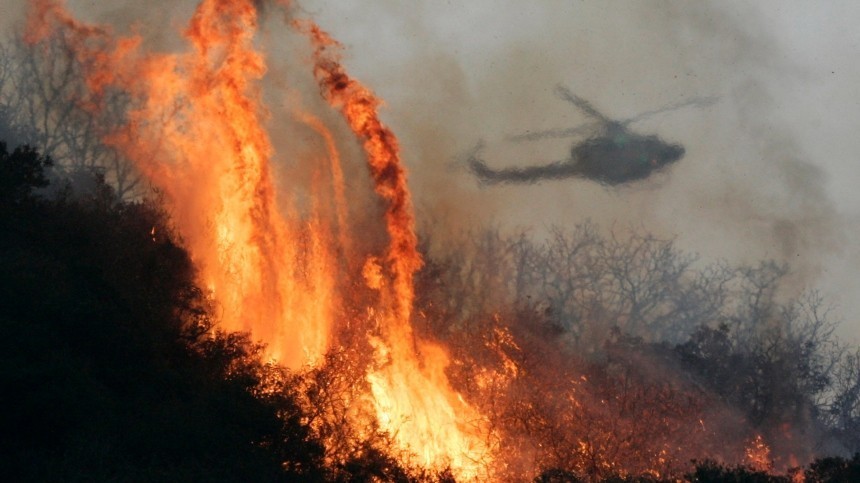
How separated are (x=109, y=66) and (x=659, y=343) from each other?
24.7m

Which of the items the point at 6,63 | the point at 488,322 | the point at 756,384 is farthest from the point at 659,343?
the point at 6,63

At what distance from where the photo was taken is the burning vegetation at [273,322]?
63.0ft

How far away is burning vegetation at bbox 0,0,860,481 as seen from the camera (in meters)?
19.2

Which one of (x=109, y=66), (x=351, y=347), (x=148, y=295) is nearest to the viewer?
(x=148, y=295)

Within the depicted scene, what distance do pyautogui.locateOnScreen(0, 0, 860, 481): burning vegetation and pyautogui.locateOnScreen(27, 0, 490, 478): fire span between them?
0.06 meters

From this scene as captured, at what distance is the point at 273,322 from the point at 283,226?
2.59 meters

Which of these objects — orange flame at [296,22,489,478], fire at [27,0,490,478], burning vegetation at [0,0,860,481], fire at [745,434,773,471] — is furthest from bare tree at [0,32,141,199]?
fire at [745,434,773,471]

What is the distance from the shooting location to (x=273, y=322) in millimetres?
27031

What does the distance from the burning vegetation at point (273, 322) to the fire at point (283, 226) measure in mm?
60

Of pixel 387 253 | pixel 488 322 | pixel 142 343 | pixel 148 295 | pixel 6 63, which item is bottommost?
pixel 142 343

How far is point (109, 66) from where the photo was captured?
32500 millimetres

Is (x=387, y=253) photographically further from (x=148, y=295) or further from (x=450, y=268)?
(x=450, y=268)

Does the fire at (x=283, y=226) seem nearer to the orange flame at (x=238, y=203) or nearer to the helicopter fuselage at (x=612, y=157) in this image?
the orange flame at (x=238, y=203)

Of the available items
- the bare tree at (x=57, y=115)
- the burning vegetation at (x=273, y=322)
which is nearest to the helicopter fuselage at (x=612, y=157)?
the burning vegetation at (x=273, y=322)
